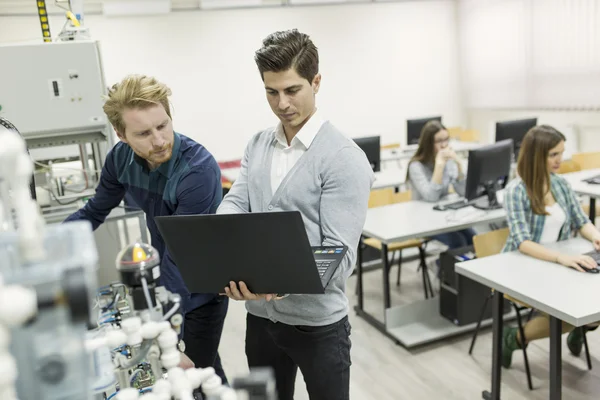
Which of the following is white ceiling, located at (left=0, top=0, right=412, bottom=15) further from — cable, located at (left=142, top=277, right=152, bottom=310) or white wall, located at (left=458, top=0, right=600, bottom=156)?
cable, located at (left=142, top=277, right=152, bottom=310)

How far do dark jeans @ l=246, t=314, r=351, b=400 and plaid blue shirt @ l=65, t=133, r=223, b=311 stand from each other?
0.28m

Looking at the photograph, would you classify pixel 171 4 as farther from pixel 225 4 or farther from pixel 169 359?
pixel 169 359

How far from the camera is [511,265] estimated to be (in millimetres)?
2326

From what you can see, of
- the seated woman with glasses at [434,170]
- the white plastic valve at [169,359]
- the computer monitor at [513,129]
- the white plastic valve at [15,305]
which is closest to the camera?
the white plastic valve at [15,305]

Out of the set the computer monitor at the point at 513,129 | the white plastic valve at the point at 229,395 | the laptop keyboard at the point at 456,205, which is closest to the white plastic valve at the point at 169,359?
the white plastic valve at the point at 229,395

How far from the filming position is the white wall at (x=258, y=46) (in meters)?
5.95

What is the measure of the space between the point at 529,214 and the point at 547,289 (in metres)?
0.59

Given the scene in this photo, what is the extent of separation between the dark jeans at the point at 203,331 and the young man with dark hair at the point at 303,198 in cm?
21

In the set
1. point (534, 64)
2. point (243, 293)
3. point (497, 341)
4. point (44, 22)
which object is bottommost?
point (497, 341)

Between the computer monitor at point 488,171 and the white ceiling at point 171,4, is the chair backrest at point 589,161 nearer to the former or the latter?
the computer monitor at point 488,171

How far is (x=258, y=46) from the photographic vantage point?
20.7 feet

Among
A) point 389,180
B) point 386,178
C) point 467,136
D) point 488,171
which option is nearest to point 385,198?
point 488,171

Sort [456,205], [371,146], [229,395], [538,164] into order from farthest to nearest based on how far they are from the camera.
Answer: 1. [371,146]
2. [456,205]
3. [538,164]
4. [229,395]

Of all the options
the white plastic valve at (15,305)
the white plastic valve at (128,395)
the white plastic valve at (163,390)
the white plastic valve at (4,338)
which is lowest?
the white plastic valve at (128,395)
